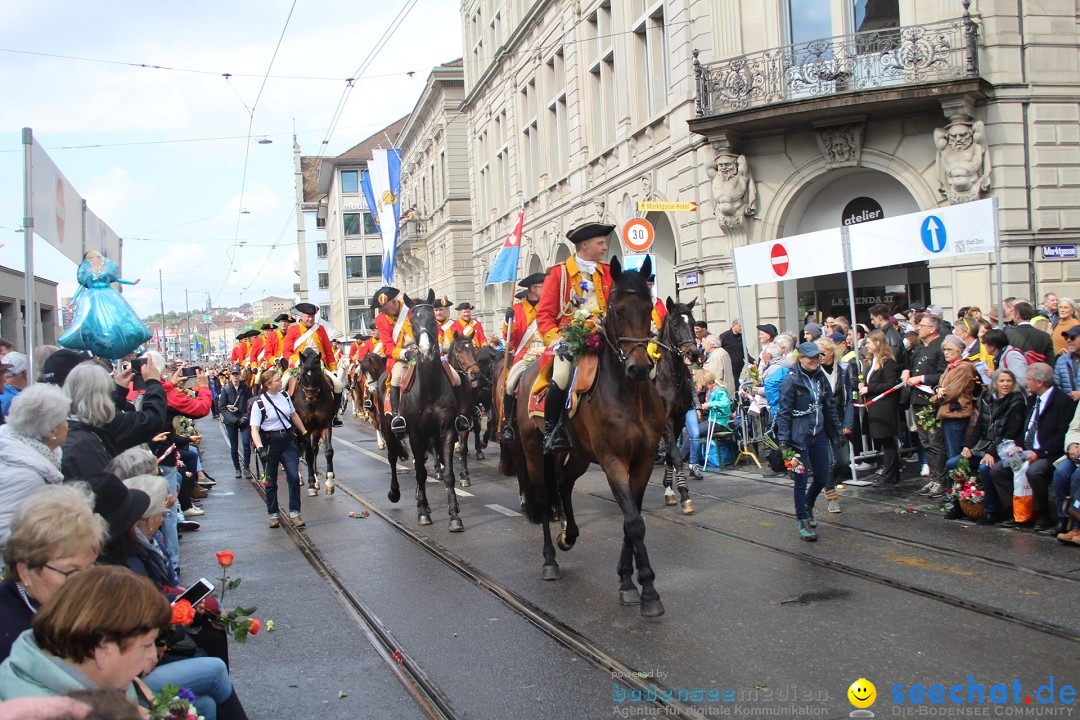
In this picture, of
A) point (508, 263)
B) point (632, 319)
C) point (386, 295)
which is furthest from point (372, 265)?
point (632, 319)

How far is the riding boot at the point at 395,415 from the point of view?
11.8 metres

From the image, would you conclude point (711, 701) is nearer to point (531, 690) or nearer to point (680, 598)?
point (531, 690)

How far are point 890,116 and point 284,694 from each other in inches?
664

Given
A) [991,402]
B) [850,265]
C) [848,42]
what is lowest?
[991,402]

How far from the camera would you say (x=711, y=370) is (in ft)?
49.9

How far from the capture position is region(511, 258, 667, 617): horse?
22.9 feet

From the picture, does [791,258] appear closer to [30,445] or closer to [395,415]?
[395,415]

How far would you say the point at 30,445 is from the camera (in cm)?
482

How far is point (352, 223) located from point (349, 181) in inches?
139

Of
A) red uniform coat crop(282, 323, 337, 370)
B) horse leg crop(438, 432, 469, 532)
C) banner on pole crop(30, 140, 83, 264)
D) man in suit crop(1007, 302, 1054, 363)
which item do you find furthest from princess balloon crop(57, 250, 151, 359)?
man in suit crop(1007, 302, 1054, 363)

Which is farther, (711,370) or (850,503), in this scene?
(711,370)

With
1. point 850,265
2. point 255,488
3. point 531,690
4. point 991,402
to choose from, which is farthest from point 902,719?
point 255,488

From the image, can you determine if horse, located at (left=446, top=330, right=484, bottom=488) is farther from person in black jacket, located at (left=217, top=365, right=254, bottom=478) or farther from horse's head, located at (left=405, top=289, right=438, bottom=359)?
person in black jacket, located at (left=217, top=365, right=254, bottom=478)

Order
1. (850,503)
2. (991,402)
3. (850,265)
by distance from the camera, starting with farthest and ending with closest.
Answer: (850,265)
(850,503)
(991,402)
